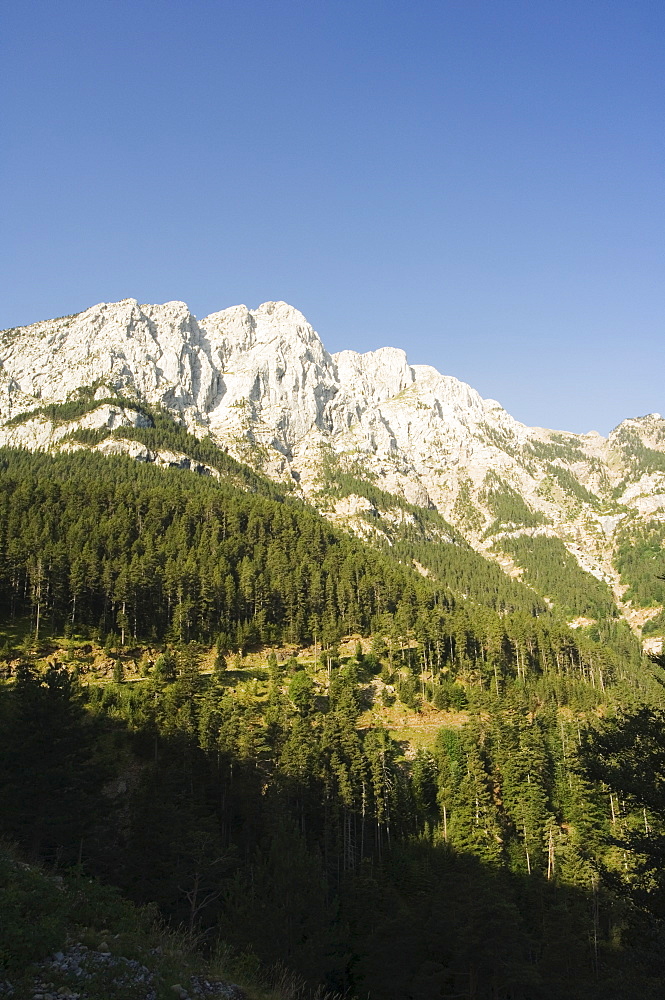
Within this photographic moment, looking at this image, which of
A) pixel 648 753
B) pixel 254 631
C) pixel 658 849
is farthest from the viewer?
pixel 254 631

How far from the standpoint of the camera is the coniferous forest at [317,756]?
33.1m

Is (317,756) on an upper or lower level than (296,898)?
upper

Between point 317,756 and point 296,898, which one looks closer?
point 296,898

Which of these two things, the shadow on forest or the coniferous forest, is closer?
the shadow on forest

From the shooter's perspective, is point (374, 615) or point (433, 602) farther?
point (433, 602)

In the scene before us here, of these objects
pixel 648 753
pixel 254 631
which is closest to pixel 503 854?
pixel 648 753

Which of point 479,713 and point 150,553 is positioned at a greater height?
point 150,553

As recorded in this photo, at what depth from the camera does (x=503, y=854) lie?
58844 mm

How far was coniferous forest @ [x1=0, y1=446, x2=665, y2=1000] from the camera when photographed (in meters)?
33.1

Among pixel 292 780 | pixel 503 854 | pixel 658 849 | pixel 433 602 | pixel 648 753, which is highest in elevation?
pixel 433 602

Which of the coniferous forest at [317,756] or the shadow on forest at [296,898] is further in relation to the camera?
the coniferous forest at [317,756]

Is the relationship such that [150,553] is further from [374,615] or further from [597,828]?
[597,828]

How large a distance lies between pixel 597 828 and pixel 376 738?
26.0 meters

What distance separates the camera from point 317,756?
65000 mm
